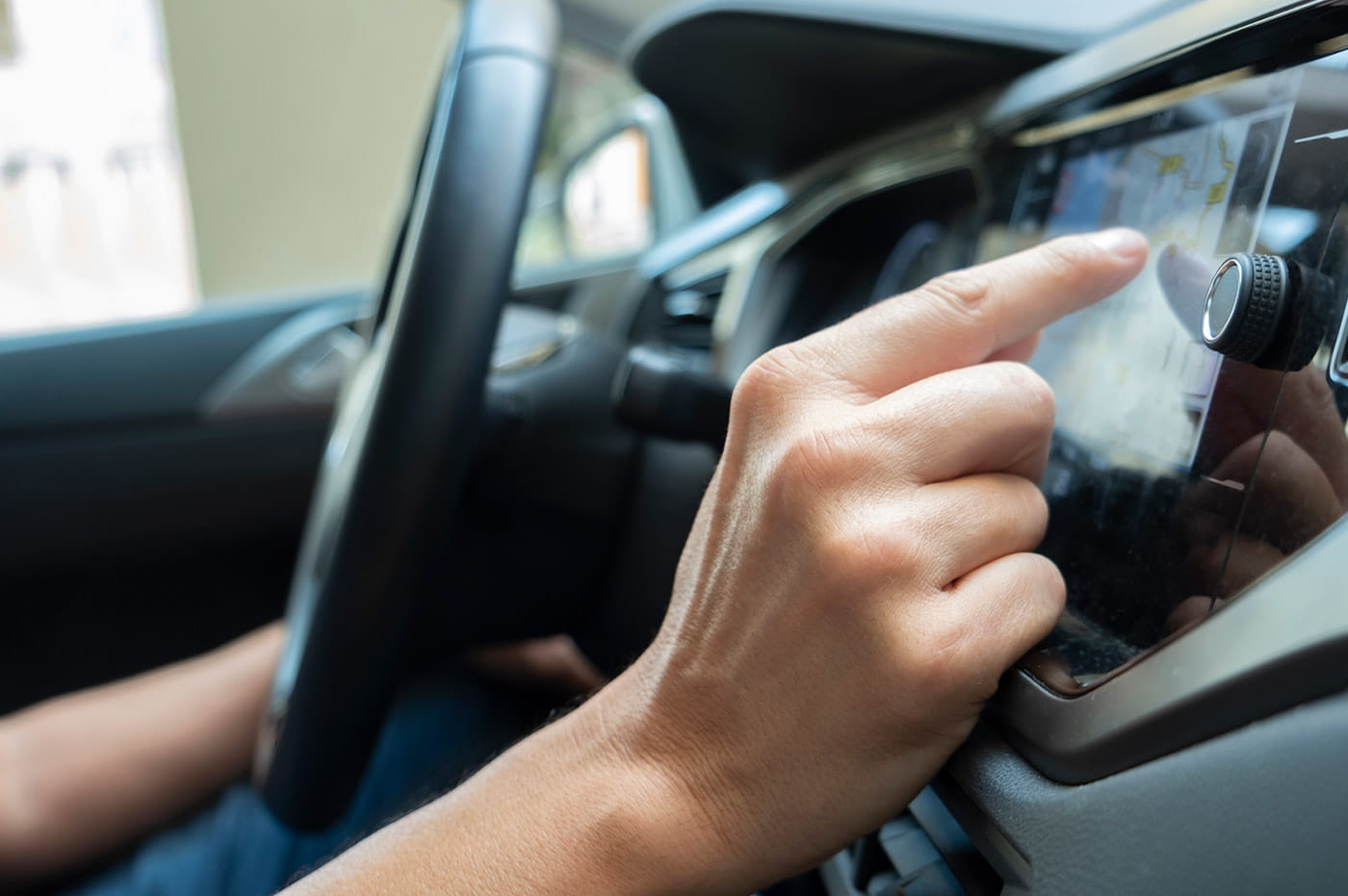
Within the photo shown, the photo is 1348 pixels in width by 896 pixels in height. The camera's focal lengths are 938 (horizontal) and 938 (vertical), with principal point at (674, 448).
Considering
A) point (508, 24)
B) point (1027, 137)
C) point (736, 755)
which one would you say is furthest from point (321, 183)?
point (736, 755)

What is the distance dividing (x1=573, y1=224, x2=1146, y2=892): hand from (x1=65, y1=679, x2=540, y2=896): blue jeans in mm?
363

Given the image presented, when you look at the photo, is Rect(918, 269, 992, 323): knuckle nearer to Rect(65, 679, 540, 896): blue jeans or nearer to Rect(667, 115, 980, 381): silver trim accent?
Rect(667, 115, 980, 381): silver trim accent

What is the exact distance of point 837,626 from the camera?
12.8 inches

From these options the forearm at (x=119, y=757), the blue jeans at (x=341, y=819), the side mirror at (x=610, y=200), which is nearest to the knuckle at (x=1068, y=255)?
the blue jeans at (x=341, y=819)

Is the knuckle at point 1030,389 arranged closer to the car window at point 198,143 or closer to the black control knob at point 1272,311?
the black control knob at point 1272,311

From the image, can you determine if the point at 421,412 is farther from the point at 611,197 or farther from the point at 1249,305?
the point at 611,197

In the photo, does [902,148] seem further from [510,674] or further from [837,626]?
[510,674]

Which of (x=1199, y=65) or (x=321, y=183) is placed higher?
(x=1199, y=65)

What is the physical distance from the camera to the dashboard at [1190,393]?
0.27 metres

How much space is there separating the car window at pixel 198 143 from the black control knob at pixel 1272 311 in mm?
1701

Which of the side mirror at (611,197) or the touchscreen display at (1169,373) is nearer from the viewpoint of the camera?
the touchscreen display at (1169,373)

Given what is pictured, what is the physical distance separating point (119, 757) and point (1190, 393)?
0.90 m

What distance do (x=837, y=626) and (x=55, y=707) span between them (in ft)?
3.00

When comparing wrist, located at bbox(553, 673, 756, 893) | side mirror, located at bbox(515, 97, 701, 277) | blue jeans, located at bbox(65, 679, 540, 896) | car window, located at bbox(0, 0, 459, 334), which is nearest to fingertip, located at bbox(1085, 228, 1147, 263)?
wrist, located at bbox(553, 673, 756, 893)
